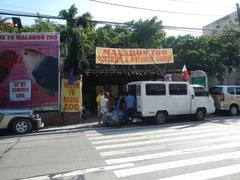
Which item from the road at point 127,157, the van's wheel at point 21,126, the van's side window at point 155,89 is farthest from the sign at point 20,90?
the van's side window at point 155,89

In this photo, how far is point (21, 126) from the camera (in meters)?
→ 14.5

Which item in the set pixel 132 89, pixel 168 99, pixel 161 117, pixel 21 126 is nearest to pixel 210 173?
pixel 161 117

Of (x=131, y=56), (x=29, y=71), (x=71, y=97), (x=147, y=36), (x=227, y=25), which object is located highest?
(x=227, y=25)

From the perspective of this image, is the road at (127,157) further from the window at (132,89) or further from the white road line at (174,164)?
the window at (132,89)

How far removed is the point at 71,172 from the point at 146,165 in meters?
1.77

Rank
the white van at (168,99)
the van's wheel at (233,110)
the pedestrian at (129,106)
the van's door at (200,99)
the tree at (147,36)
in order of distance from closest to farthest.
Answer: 1. the white van at (168,99)
2. the pedestrian at (129,106)
3. the van's door at (200,99)
4. the van's wheel at (233,110)
5. the tree at (147,36)

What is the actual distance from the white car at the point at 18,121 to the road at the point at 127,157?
1751 mm

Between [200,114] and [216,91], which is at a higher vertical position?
[216,91]

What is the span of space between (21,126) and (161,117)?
6.88m

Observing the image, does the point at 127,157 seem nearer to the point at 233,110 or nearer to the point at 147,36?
the point at 233,110

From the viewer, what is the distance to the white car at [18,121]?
14.2m

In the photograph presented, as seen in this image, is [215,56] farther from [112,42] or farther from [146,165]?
[146,165]

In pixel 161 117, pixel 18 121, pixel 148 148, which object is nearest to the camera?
pixel 148 148

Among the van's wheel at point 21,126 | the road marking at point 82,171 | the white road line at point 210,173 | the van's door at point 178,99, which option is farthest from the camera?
the van's door at point 178,99
